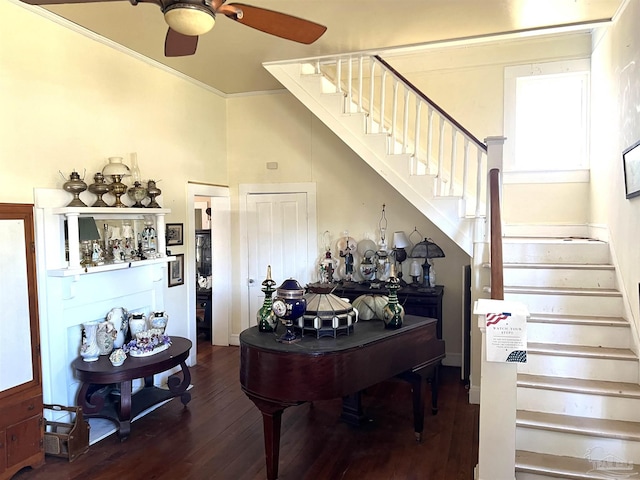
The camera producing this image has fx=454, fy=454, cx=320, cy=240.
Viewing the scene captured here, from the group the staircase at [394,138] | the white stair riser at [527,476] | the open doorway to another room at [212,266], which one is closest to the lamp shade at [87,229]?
the open doorway to another room at [212,266]

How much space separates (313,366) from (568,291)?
7.40ft

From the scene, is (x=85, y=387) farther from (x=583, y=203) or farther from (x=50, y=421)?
(x=583, y=203)

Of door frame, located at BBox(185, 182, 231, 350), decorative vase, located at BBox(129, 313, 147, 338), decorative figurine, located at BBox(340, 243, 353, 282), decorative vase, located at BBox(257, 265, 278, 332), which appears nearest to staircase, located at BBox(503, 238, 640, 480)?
decorative vase, located at BBox(257, 265, 278, 332)

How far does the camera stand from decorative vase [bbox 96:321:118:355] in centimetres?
364

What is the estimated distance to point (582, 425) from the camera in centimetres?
285

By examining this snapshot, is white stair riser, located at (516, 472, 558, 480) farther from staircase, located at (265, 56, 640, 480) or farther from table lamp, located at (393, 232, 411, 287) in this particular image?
table lamp, located at (393, 232, 411, 287)

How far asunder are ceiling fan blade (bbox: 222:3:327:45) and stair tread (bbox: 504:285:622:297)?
2.53 m

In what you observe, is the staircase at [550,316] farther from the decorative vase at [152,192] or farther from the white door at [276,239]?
the decorative vase at [152,192]

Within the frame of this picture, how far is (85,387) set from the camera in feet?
11.3

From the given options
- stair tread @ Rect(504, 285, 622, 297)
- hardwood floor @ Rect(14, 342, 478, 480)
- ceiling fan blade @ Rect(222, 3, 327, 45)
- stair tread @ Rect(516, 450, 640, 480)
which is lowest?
hardwood floor @ Rect(14, 342, 478, 480)

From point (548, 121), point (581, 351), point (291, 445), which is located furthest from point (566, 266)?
point (291, 445)

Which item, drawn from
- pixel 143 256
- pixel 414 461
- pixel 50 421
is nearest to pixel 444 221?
pixel 414 461

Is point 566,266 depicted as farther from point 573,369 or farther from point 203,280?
point 203,280

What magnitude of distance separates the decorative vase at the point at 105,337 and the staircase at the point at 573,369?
3105 millimetres
